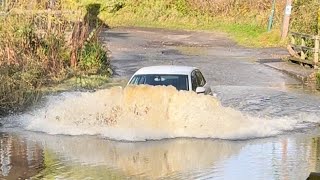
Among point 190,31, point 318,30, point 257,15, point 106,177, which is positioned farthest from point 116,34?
point 106,177

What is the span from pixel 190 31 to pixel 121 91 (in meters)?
31.6

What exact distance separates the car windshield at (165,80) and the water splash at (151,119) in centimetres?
57

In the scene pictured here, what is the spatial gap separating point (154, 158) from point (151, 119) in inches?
98.9

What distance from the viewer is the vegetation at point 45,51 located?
64.9ft

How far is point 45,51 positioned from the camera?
74.7 ft

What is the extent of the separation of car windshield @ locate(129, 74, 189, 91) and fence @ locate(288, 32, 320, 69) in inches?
526

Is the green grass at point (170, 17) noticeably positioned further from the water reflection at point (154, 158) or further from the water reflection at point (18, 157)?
the water reflection at point (18, 157)

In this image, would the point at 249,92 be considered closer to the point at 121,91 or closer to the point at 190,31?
the point at 121,91

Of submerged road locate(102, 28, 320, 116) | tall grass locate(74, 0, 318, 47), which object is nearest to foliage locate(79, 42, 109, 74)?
submerged road locate(102, 28, 320, 116)

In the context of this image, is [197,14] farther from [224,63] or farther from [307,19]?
[224,63]

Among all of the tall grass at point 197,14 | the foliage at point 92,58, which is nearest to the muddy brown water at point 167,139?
the foliage at point 92,58

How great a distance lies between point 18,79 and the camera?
18438mm

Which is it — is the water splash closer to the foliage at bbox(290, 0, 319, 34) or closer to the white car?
the white car

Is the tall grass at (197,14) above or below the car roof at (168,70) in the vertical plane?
below
